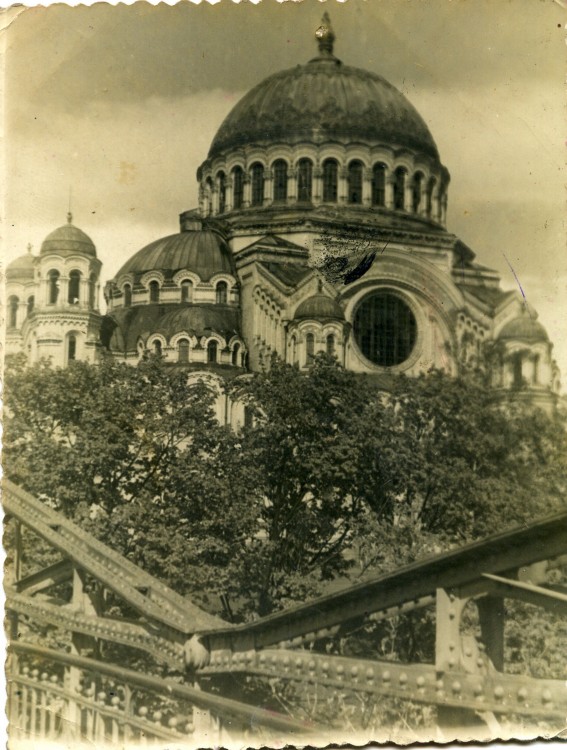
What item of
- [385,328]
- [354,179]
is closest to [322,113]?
[354,179]

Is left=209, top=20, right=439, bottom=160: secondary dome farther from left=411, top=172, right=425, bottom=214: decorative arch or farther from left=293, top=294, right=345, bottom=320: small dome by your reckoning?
left=293, top=294, right=345, bottom=320: small dome

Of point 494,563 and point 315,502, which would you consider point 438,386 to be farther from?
point 494,563

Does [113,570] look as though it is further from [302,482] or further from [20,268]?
[302,482]

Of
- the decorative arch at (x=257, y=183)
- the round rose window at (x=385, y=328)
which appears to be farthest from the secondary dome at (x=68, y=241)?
the decorative arch at (x=257, y=183)

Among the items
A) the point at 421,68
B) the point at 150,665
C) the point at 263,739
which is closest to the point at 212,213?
the point at 421,68

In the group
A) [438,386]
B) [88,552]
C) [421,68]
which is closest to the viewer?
[88,552]

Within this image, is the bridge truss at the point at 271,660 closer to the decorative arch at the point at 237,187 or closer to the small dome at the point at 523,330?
the small dome at the point at 523,330
